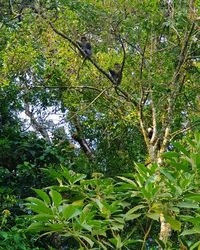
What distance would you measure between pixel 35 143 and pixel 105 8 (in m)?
1.55

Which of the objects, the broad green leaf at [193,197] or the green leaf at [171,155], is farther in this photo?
the green leaf at [171,155]

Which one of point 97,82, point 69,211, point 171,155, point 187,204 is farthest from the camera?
point 97,82

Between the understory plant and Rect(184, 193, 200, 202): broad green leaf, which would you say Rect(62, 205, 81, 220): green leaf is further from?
Rect(184, 193, 200, 202): broad green leaf

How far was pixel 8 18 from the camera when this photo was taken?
422cm

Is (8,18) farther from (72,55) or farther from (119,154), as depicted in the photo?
(119,154)

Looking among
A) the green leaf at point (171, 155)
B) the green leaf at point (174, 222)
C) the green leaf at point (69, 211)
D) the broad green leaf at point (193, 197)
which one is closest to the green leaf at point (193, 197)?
the broad green leaf at point (193, 197)

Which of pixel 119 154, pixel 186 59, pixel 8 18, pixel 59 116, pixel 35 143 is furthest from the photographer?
pixel 59 116

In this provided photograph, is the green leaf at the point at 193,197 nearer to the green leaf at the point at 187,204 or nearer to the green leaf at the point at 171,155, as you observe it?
the green leaf at the point at 187,204

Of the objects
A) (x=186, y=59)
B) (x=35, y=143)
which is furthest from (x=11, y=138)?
(x=186, y=59)

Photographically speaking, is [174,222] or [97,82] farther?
[97,82]

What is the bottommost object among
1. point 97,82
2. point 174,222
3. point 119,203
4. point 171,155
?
point 174,222

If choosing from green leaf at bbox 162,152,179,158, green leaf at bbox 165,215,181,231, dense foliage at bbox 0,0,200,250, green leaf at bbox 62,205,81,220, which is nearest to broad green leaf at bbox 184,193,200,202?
green leaf at bbox 165,215,181,231

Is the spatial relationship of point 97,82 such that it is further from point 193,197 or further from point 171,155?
point 193,197

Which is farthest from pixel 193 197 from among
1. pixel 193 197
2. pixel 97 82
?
pixel 97 82
